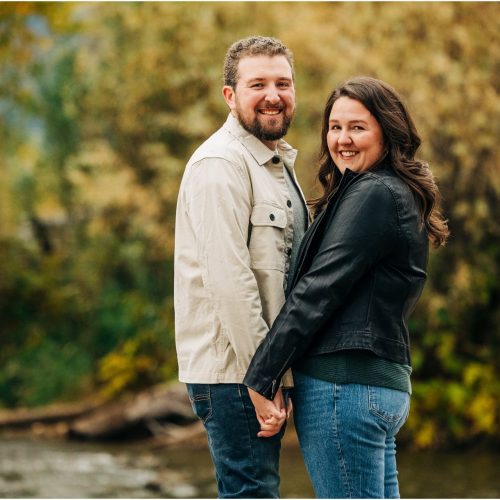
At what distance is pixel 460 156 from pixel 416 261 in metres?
7.22

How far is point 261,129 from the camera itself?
3.16 m

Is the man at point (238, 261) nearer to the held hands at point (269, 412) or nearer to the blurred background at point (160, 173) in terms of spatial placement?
the held hands at point (269, 412)

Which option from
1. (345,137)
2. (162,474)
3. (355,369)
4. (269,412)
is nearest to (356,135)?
(345,137)

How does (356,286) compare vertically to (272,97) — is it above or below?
below

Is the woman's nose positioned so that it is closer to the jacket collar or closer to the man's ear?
the jacket collar

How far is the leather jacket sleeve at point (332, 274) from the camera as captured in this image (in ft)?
9.04

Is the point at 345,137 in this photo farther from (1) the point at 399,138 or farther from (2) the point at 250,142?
(2) the point at 250,142

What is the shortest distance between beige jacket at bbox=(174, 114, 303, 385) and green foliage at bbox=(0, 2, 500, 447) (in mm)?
5906

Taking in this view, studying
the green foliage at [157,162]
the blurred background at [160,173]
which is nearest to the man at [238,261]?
the blurred background at [160,173]

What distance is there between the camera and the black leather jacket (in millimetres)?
2760

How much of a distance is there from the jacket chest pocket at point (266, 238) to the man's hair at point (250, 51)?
18.4 inches

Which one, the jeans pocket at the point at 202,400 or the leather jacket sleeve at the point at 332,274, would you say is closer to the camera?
the leather jacket sleeve at the point at 332,274

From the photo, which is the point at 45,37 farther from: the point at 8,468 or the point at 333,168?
the point at 333,168

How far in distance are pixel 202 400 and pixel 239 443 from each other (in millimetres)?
178
